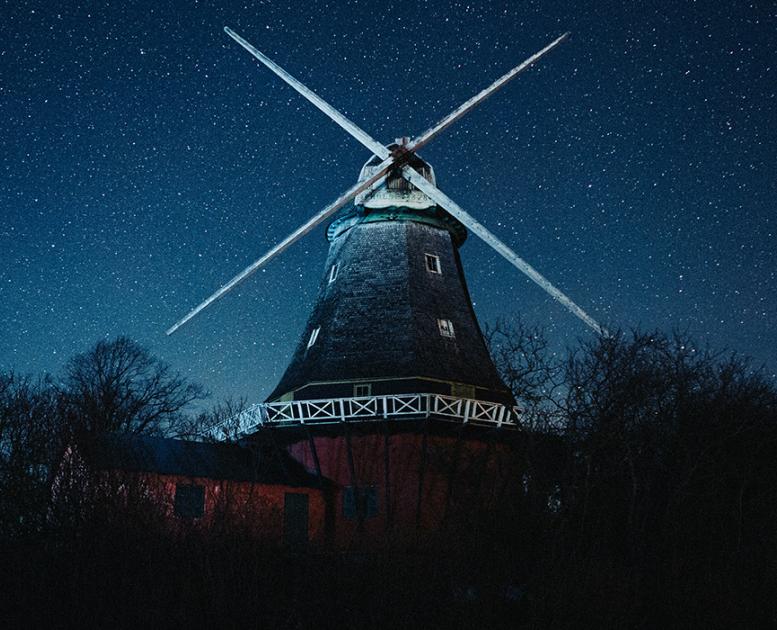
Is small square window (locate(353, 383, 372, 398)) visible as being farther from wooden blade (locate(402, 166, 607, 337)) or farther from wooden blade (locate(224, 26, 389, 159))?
wooden blade (locate(224, 26, 389, 159))

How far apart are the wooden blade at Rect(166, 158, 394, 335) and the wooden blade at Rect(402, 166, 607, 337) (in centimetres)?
98

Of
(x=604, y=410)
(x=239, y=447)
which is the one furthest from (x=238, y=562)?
(x=239, y=447)

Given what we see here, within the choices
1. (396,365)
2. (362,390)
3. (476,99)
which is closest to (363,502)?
(362,390)

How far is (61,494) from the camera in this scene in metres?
11.3

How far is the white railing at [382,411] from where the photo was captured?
17.8 meters

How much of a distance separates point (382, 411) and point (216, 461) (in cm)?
464

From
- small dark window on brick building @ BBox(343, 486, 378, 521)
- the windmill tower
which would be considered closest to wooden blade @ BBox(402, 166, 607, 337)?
the windmill tower

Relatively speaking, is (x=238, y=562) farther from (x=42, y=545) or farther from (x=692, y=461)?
(x=692, y=461)

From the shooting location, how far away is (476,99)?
25.6 metres

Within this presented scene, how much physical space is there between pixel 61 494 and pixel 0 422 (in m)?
6.57

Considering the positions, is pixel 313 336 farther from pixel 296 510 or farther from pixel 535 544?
pixel 535 544

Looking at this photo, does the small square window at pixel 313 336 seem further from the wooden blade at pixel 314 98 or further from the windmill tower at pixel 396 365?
the wooden blade at pixel 314 98

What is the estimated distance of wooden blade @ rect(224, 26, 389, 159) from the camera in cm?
2675

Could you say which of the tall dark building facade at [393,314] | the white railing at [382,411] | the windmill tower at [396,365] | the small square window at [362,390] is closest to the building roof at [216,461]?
the windmill tower at [396,365]
